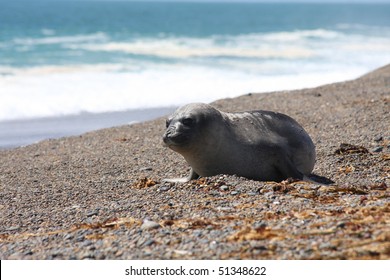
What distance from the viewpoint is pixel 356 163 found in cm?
706

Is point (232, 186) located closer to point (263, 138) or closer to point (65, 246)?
point (263, 138)

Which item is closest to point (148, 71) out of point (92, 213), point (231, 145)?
point (231, 145)

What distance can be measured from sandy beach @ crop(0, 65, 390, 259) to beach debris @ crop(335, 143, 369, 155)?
12mm

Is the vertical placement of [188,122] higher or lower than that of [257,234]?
higher

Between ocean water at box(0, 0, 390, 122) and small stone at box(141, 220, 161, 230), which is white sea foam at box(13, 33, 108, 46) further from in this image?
small stone at box(141, 220, 161, 230)

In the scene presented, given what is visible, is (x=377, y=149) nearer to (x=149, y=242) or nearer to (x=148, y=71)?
(x=149, y=242)

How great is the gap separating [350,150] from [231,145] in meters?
1.75

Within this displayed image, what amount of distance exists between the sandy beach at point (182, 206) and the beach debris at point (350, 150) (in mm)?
12

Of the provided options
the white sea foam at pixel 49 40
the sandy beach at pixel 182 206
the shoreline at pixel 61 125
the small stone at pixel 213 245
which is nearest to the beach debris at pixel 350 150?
the sandy beach at pixel 182 206

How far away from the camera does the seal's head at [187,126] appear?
19.7 ft

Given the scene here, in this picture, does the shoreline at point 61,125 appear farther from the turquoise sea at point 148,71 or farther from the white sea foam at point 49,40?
the white sea foam at point 49,40

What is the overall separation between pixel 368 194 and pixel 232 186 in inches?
44.0

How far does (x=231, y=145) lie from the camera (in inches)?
249

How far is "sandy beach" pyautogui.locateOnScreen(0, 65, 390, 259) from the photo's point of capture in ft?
13.6
